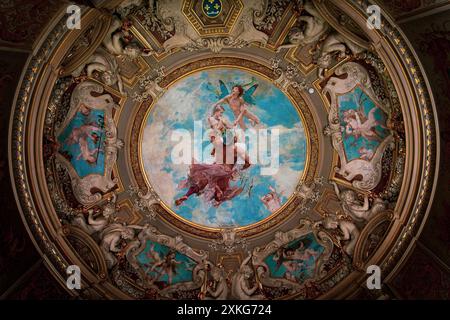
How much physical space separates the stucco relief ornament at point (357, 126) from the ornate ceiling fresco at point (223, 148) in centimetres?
4

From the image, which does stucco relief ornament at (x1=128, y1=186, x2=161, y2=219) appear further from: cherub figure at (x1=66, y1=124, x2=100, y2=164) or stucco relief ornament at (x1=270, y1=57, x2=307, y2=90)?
stucco relief ornament at (x1=270, y1=57, x2=307, y2=90)

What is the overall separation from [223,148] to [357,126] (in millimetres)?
3828

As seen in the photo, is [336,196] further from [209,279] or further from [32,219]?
[32,219]

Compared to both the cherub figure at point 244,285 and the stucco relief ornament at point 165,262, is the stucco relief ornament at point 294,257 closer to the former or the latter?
the cherub figure at point 244,285

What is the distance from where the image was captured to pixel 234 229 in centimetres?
1634

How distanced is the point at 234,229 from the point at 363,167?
3.99 metres

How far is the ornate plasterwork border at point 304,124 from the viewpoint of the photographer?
15.4 m

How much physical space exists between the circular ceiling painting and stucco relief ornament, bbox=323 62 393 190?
1.14 m

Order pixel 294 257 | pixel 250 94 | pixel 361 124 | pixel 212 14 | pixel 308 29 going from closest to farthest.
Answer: pixel 308 29 → pixel 212 14 → pixel 361 124 → pixel 294 257 → pixel 250 94

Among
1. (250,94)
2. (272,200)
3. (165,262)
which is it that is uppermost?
A: (250,94)

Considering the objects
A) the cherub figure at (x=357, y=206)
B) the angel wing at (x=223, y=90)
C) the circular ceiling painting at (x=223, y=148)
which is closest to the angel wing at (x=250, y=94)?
the circular ceiling painting at (x=223, y=148)

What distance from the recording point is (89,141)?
15203 mm

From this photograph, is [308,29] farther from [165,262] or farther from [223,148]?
[165,262]

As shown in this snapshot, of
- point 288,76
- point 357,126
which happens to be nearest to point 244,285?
point 357,126
